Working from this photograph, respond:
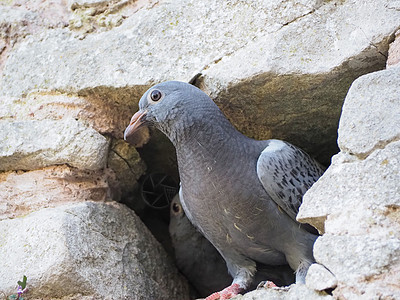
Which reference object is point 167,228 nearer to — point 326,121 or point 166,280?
point 166,280

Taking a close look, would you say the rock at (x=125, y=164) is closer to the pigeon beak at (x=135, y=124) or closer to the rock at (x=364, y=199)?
the pigeon beak at (x=135, y=124)

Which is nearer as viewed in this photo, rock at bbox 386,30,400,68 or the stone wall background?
rock at bbox 386,30,400,68

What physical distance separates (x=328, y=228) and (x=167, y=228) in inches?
93.2

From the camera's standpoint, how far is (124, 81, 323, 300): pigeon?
104 inches

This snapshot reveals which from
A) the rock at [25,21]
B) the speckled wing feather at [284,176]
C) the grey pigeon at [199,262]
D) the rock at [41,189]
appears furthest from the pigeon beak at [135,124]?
the grey pigeon at [199,262]

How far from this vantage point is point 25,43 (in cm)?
336

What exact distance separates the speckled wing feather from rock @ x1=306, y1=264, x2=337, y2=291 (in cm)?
73

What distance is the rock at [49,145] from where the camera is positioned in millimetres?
2945

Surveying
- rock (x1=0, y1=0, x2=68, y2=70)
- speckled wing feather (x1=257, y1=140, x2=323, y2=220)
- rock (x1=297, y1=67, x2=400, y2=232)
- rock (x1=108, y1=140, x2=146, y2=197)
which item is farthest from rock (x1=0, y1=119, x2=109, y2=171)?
rock (x1=297, y1=67, x2=400, y2=232)

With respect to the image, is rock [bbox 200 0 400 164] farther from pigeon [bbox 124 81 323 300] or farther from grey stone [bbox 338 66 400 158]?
grey stone [bbox 338 66 400 158]

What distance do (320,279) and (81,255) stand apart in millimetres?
1260

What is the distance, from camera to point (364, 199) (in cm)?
188

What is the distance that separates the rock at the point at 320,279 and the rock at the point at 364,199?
0.02m

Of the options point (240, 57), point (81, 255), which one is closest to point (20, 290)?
point (81, 255)
